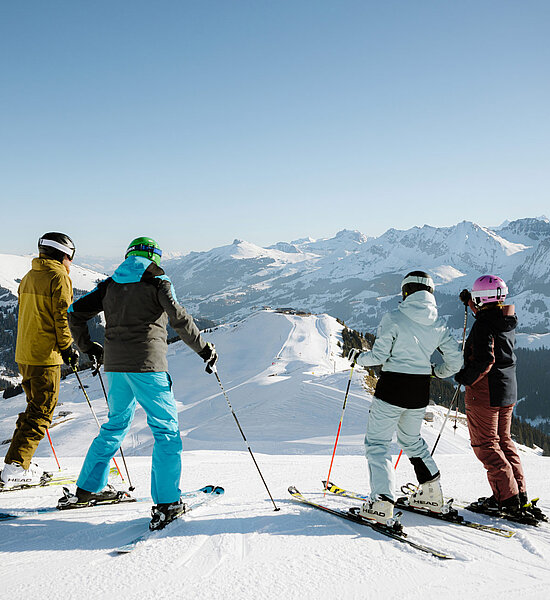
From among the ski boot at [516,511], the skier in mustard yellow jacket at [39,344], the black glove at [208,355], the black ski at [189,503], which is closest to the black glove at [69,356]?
the skier in mustard yellow jacket at [39,344]

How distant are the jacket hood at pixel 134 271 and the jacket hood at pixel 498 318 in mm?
3678

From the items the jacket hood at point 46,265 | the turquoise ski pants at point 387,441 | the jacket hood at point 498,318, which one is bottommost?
the turquoise ski pants at point 387,441

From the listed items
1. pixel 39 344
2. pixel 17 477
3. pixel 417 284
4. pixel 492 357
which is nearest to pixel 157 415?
pixel 39 344

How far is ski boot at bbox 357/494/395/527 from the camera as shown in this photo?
3889 mm

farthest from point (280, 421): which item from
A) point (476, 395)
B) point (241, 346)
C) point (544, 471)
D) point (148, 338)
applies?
point (241, 346)

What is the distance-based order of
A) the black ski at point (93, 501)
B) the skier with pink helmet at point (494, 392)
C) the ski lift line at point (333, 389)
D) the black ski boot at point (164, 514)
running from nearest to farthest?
the black ski boot at point (164, 514) < the black ski at point (93, 501) < the skier with pink helmet at point (494, 392) < the ski lift line at point (333, 389)

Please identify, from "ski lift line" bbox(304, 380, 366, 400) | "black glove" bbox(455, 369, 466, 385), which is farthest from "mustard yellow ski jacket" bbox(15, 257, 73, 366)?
"ski lift line" bbox(304, 380, 366, 400)

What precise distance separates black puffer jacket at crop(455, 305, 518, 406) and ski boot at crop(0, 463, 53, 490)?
5.45m

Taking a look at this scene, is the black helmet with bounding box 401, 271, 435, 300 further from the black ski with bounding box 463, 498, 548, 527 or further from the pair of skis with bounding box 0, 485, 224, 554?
the pair of skis with bounding box 0, 485, 224, 554

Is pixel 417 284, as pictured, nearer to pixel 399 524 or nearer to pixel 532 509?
pixel 399 524

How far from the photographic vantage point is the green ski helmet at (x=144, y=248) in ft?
13.2

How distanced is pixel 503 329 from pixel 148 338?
155 inches

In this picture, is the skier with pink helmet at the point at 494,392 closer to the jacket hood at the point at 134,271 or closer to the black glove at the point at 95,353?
the jacket hood at the point at 134,271

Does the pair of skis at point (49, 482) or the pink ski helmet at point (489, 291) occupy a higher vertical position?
Answer: the pink ski helmet at point (489, 291)
